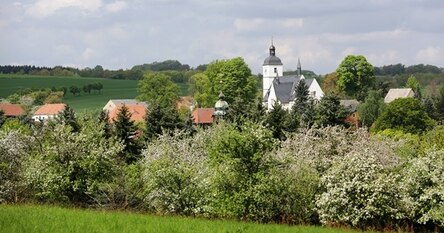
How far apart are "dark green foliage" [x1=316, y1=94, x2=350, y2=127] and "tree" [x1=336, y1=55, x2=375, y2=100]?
5943 cm

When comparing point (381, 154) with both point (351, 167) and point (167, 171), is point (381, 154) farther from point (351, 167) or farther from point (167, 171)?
point (167, 171)

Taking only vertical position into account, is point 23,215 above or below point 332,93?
below

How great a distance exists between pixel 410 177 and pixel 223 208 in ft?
25.0

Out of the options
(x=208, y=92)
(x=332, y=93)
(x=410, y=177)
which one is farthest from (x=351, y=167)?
(x=208, y=92)

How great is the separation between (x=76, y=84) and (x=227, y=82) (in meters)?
67.0

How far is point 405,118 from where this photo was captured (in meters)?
69.4

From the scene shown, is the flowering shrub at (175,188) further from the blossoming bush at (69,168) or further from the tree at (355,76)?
the tree at (355,76)

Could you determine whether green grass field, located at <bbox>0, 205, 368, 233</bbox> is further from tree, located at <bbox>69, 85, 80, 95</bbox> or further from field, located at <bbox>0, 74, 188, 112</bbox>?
tree, located at <bbox>69, 85, 80, 95</bbox>

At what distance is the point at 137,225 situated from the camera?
1917cm

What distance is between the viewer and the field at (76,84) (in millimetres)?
142812

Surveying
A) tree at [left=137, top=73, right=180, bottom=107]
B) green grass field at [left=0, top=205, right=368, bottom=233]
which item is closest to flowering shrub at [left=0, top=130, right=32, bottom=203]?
green grass field at [left=0, top=205, right=368, bottom=233]

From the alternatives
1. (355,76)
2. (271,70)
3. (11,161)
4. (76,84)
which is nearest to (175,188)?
(11,161)

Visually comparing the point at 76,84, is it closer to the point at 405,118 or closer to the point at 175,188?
the point at 405,118

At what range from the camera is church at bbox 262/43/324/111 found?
352 ft
